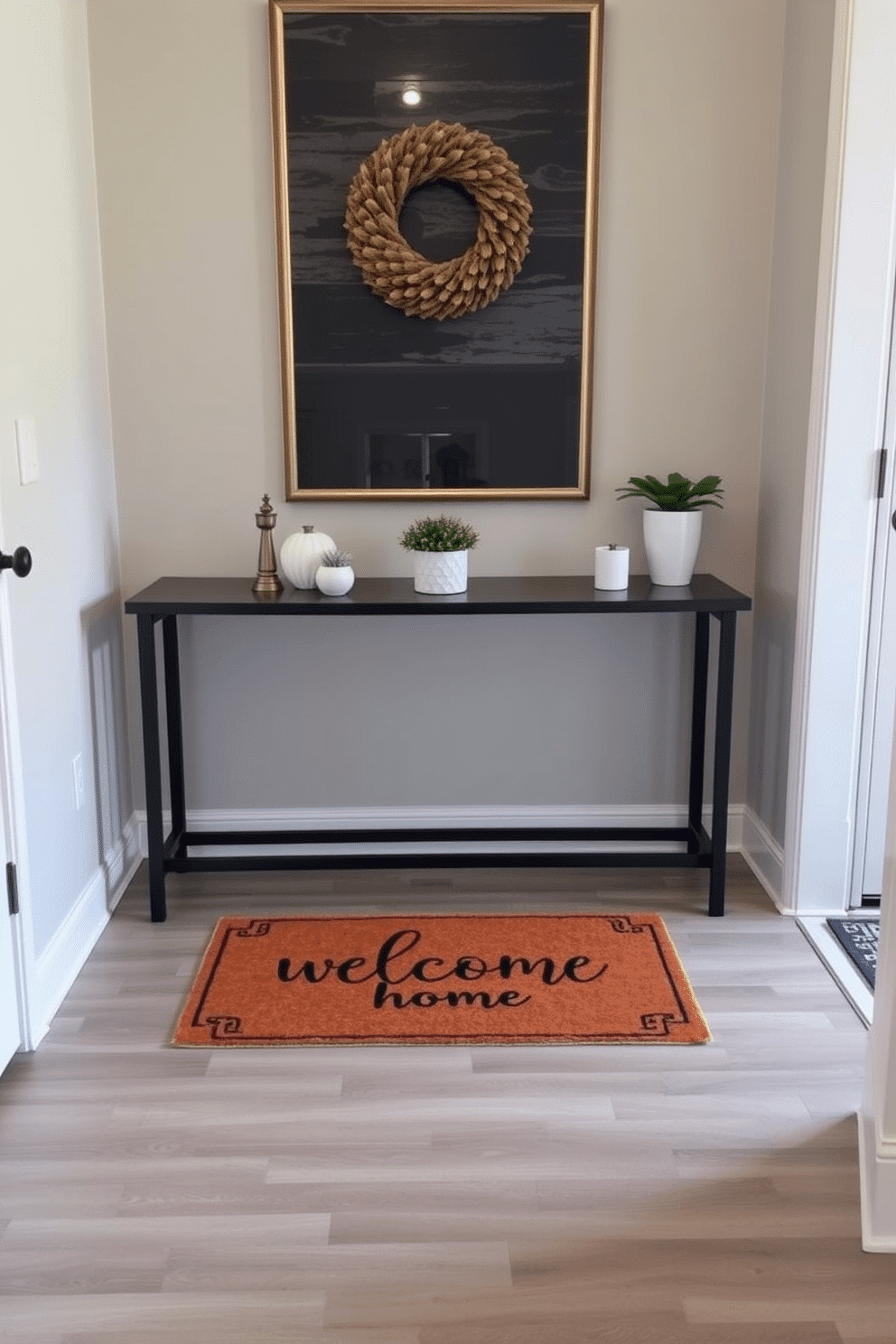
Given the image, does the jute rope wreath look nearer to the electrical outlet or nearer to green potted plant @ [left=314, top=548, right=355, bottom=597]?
green potted plant @ [left=314, top=548, right=355, bottom=597]

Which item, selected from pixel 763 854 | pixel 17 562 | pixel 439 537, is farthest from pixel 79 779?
pixel 763 854

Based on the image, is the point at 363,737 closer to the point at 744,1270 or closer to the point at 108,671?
the point at 108,671

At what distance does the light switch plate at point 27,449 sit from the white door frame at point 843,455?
1.70 m

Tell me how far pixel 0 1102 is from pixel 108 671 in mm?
1189

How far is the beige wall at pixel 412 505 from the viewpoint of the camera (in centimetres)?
299

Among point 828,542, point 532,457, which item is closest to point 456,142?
point 532,457

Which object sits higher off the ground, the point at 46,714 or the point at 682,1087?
the point at 46,714

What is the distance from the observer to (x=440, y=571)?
9.57 ft

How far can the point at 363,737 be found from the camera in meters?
3.35

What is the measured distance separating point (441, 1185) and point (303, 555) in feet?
4.92

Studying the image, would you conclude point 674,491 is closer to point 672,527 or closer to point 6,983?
point 672,527

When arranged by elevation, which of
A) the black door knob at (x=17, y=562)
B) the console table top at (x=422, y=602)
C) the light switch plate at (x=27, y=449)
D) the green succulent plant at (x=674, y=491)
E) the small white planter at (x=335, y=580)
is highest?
the light switch plate at (x=27, y=449)

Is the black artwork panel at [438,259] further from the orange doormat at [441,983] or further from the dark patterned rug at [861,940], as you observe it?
the dark patterned rug at [861,940]

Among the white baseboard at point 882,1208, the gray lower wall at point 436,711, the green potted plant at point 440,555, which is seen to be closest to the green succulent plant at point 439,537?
the green potted plant at point 440,555
